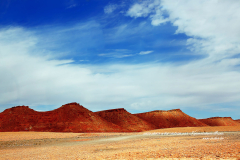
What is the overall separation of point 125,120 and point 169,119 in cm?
2845

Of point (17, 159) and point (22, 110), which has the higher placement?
point (22, 110)

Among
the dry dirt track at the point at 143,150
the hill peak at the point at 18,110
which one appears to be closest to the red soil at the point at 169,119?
the hill peak at the point at 18,110

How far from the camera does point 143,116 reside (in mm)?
113375

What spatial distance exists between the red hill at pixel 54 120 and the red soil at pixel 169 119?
114 feet

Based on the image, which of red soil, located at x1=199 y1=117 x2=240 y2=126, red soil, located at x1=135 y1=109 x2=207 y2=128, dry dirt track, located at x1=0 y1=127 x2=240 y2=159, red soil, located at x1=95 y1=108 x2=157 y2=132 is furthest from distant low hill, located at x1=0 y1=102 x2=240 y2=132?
red soil, located at x1=199 y1=117 x2=240 y2=126

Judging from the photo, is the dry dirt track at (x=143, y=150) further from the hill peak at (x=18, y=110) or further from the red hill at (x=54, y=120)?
the hill peak at (x=18, y=110)

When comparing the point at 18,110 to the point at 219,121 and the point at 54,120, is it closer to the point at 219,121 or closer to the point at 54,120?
the point at 54,120

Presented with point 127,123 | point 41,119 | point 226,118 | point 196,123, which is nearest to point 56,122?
point 41,119

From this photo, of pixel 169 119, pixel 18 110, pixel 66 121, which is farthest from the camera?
pixel 169 119

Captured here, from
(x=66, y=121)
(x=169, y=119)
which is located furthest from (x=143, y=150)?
(x=169, y=119)

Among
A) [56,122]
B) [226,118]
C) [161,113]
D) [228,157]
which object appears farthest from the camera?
[226,118]

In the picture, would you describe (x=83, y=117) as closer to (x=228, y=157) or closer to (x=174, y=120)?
(x=174, y=120)

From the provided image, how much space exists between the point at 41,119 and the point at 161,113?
6714cm

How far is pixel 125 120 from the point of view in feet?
309
